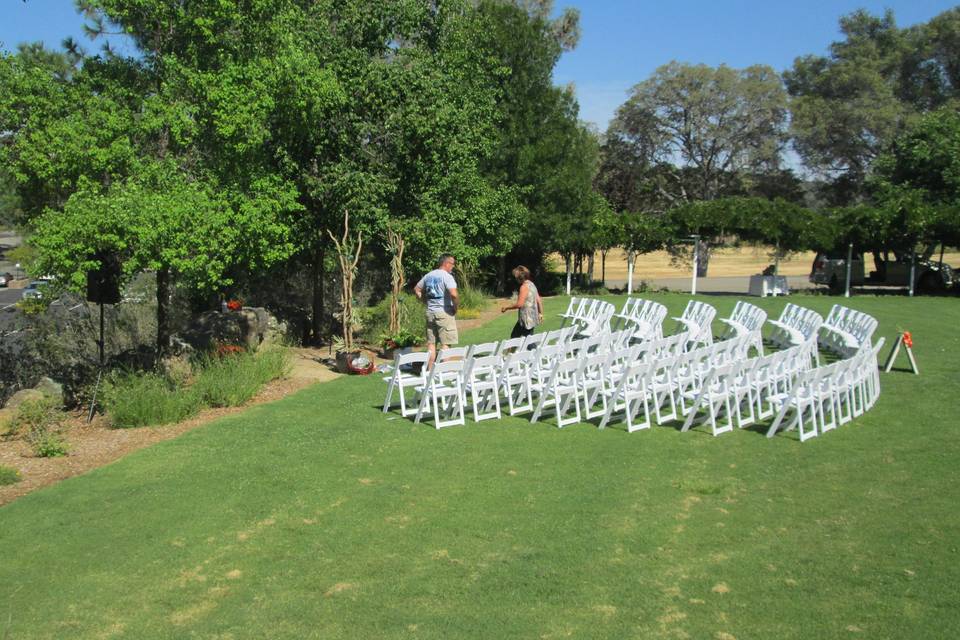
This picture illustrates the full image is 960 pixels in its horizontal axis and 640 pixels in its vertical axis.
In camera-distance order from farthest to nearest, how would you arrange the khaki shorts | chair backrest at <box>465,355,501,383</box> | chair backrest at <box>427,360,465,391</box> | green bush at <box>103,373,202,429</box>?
the khaki shorts < green bush at <box>103,373,202,429</box> < chair backrest at <box>465,355,501,383</box> < chair backrest at <box>427,360,465,391</box>

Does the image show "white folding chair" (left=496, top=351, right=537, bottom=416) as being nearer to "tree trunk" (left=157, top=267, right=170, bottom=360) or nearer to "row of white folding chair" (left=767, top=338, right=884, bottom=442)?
"row of white folding chair" (left=767, top=338, right=884, bottom=442)

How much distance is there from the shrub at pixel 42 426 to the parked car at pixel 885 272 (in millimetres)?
26419

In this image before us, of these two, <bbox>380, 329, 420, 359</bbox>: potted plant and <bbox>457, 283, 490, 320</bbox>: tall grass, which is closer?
<bbox>380, 329, 420, 359</bbox>: potted plant

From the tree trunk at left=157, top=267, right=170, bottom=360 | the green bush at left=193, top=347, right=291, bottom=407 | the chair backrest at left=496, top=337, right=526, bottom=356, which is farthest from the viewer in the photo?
the tree trunk at left=157, top=267, right=170, bottom=360

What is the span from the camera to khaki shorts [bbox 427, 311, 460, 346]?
1141 centimetres

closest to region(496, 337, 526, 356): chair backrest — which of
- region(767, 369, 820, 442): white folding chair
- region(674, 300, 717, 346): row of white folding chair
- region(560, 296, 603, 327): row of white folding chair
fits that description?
region(674, 300, 717, 346): row of white folding chair

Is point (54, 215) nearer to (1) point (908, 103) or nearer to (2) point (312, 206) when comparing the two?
(2) point (312, 206)

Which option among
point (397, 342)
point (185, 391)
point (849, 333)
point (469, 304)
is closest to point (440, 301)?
point (185, 391)

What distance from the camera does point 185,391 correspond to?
10.7 metres

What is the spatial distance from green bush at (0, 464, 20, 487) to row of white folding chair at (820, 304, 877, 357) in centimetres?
922

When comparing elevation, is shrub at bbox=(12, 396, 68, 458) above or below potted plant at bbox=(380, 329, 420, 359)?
below

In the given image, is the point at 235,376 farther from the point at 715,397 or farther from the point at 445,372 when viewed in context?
the point at 715,397

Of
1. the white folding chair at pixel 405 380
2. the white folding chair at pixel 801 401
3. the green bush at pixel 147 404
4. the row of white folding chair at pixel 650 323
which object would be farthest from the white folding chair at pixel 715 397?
the green bush at pixel 147 404

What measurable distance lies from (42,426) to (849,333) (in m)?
11.4
